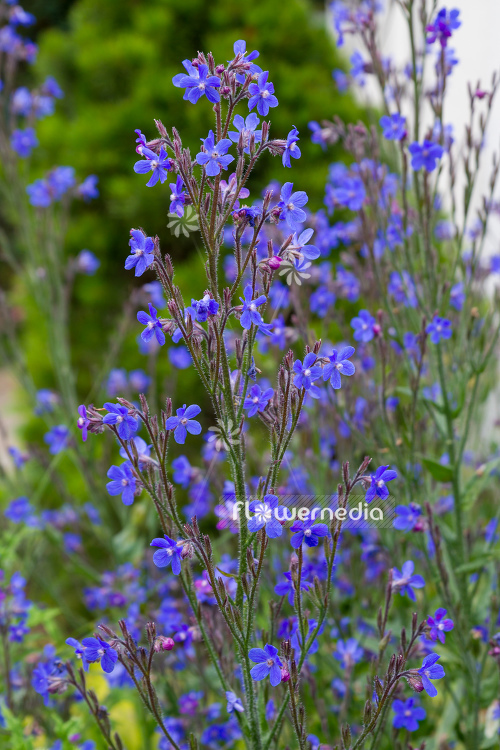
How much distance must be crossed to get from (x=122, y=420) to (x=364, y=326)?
3.44ft

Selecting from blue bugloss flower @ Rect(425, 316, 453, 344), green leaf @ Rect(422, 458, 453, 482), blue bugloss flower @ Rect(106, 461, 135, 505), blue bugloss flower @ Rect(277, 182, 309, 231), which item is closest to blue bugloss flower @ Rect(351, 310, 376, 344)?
blue bugloss flower @ Rect(425, 316, 453, 344)

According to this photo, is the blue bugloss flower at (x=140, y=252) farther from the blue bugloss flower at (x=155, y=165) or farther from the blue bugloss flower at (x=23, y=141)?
the blue bugloss flower at (x=23, y=141)

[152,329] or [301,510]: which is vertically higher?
[152,329]

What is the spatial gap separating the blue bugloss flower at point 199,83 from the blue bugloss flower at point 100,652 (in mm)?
997

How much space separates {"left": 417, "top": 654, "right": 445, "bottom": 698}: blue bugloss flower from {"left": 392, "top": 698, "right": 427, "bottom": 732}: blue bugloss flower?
50 centimetres

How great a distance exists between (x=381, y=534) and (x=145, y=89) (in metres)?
3.15

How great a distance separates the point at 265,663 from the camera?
4.20ft

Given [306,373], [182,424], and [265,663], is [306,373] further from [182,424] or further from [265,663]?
[265,663]

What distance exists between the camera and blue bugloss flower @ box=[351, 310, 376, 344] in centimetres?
210

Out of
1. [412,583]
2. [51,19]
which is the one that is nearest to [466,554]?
[412,583]

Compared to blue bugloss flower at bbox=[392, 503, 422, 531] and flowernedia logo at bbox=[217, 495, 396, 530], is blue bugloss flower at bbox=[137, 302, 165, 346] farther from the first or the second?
blue bugloss flower at bbox=[392, 503, 422, 531]

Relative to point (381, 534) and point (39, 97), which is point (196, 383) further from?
point (381, 534)

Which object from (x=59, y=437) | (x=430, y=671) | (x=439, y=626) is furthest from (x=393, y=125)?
(x=59, y=437)

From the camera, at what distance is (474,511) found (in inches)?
129
